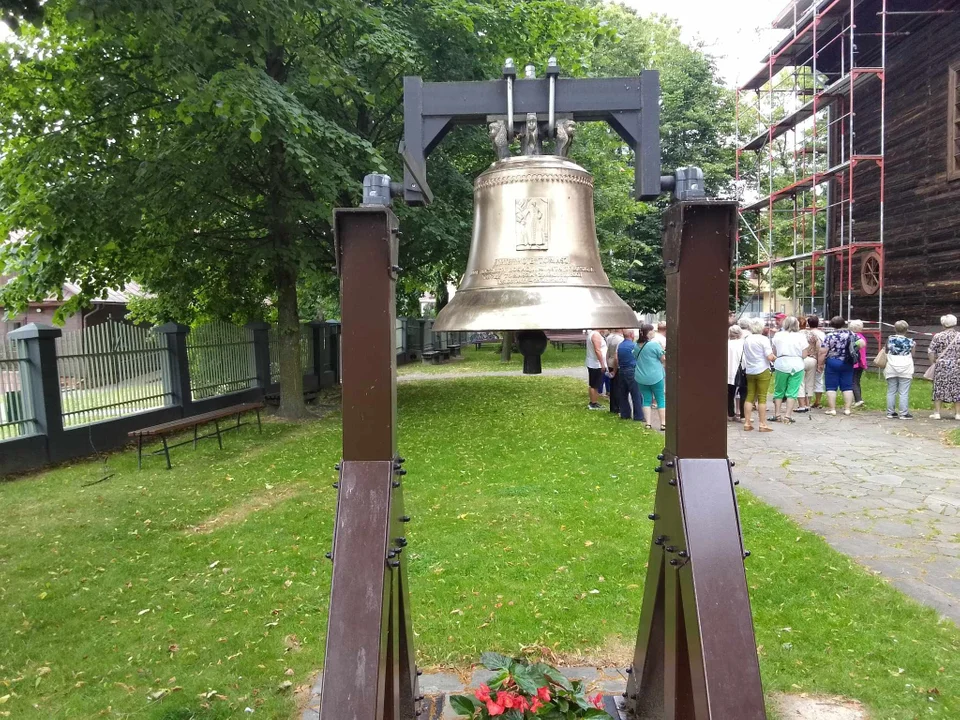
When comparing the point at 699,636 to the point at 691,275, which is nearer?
the point at 699,636

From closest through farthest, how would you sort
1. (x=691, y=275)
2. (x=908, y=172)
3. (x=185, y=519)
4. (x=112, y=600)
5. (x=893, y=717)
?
1. (x=691, y=275)
2. (x=893, y=717)
3. (x=112, y=600)
4. (x=185, y=519)
5. (x=908, y=172)

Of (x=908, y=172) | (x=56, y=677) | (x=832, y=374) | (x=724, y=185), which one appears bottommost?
(x=56, y=677)

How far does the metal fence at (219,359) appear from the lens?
12.5 meters

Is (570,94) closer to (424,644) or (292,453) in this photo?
(424,644)

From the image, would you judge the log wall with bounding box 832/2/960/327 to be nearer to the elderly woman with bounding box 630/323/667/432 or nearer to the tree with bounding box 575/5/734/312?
the tree with bounding box 575/5/734/312

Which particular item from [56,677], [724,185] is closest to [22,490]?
[56,677]

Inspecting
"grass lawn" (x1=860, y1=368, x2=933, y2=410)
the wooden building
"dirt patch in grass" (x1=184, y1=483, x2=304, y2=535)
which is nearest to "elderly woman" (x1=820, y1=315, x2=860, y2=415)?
"grass lawn" (x1=860, y1=368, x2=933, y2=410)

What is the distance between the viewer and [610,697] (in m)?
3.24

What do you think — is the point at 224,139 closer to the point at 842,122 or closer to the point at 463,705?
the point at 463,705

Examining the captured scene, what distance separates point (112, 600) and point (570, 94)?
453cm

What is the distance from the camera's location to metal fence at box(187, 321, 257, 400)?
1251cm

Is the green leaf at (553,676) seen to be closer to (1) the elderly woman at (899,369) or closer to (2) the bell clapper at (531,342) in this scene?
(2) the bell clapper at (531,342)

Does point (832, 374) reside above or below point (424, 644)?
above

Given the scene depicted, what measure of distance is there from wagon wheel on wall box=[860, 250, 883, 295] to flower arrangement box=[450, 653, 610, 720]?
53.3 ft
